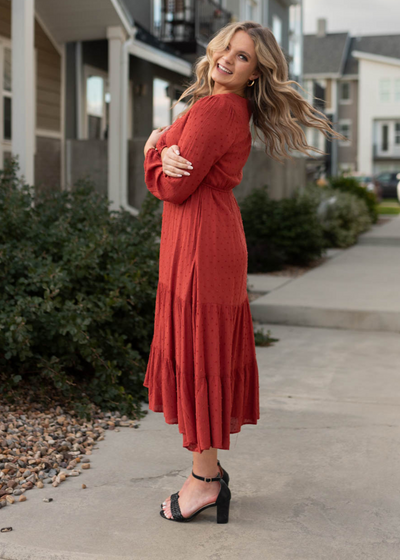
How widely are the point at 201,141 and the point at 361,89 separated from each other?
46646mm

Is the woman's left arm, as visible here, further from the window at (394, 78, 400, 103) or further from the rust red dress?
the window at (394, 78, 400, 103)

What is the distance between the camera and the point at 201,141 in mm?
2469

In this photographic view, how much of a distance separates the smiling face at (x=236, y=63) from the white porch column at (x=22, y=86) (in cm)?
393

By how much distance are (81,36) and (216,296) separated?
7.58 m

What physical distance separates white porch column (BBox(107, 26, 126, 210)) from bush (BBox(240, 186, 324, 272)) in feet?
7.31

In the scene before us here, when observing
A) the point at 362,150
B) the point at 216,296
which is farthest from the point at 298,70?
the point at 362,150

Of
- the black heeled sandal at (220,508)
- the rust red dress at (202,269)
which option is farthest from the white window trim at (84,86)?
the black heeled sandal at (220,508)

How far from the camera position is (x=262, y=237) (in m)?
10.2

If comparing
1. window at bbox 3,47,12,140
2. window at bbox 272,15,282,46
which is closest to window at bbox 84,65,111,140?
window at bbox 3,47,12,140

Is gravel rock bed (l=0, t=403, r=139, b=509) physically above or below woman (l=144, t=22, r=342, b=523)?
below

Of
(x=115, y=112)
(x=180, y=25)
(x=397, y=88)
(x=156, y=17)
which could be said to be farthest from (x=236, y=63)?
(x=397, y=88)

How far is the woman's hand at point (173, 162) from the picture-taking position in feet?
8.08

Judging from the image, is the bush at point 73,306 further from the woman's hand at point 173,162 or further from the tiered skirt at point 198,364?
the woman's hand at point 173,162

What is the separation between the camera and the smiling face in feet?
8.32
